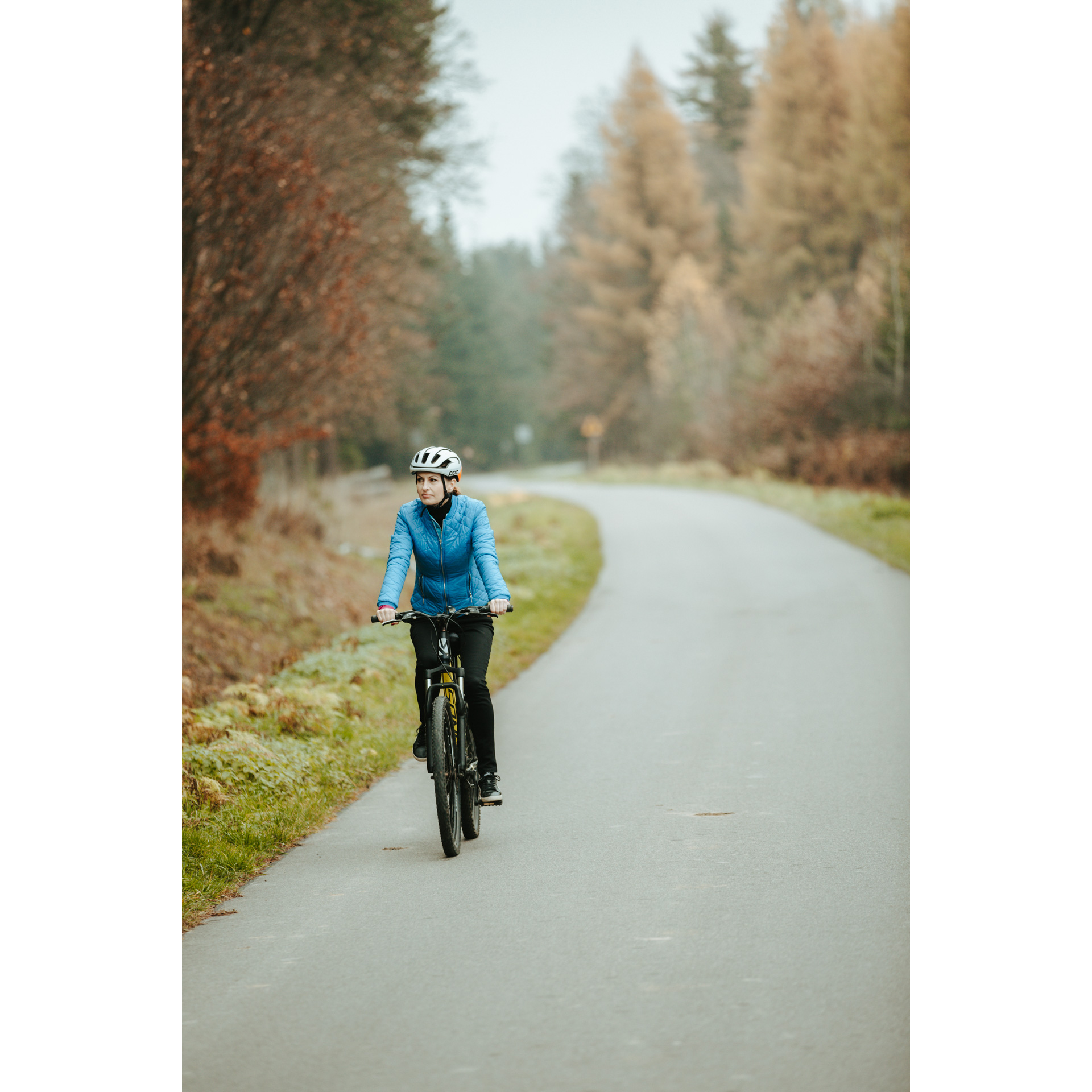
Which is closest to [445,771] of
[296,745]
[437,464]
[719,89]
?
[437,464]

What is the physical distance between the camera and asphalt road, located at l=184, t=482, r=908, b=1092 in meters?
4.01

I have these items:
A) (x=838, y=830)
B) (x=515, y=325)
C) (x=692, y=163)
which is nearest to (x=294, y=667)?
(x=838, y=830)

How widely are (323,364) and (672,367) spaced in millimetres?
A: 37164

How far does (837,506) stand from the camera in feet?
91.5

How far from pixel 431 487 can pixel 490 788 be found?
1.64 m

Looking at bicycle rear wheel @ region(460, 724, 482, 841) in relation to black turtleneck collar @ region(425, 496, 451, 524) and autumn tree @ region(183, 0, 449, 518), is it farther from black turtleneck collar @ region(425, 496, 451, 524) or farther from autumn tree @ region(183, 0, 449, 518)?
autumn tree @ region(183, 0, 449, 518)

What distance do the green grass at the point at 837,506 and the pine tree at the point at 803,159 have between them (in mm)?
11406

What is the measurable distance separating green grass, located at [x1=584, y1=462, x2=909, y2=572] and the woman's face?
13.0 metres

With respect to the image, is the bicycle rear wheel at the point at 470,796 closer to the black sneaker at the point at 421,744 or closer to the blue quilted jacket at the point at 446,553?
the black sneaker at the point at 421,744

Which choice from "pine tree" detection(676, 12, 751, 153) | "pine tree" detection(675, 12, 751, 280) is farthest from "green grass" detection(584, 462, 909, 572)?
"pine tree" detection(676, 12, 751, 153)

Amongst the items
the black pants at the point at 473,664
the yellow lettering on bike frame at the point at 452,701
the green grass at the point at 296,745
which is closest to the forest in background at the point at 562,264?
the green grass at the point at 296,745

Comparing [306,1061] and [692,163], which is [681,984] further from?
[692,163]

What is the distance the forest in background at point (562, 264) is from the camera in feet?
46.5
